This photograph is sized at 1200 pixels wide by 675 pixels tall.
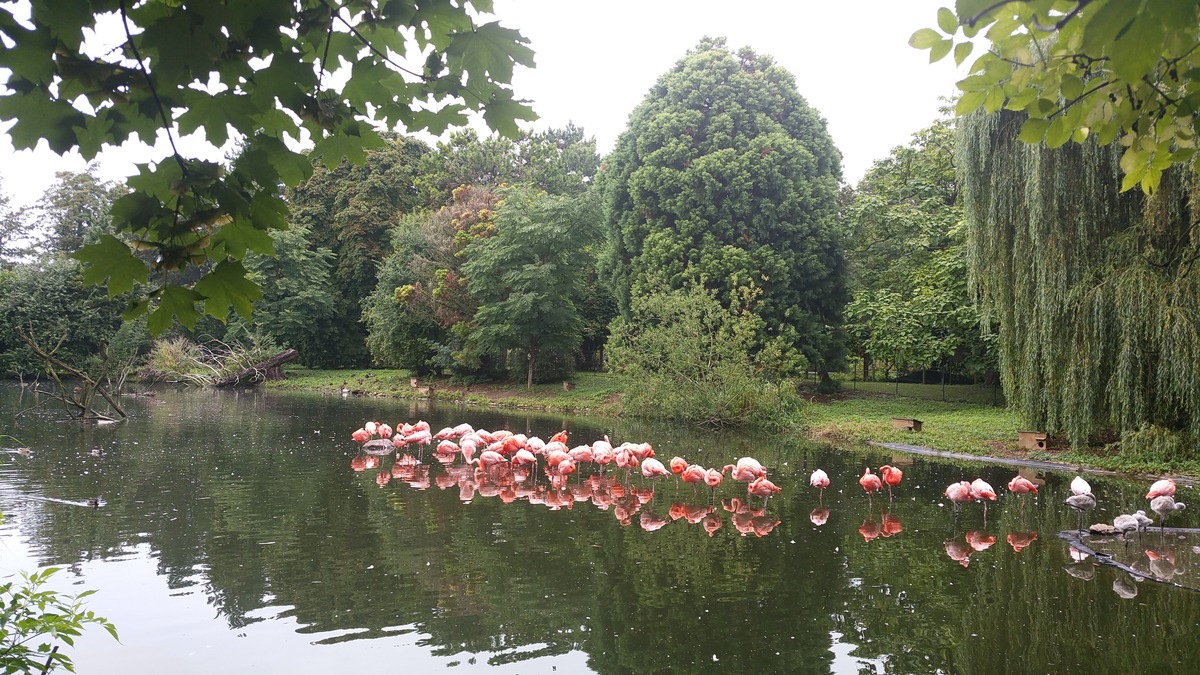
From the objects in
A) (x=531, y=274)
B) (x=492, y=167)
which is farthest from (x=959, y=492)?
(x=492, y=167)

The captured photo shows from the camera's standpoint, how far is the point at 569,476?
12.3 meters

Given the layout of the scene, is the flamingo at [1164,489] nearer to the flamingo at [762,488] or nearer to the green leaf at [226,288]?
the flamingo at [762,488]

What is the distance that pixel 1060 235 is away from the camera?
13102 millimetres

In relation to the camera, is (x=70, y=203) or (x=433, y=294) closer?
(x=433, y=294)

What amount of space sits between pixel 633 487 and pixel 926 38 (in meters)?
10.1

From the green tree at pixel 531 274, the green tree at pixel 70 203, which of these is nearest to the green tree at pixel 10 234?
the green tree at pixel 70 203

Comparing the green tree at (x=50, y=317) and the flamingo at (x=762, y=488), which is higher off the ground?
the green tree at (x=50, y=317)

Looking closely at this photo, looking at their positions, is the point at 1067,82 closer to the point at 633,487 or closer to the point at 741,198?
the point at 633,487

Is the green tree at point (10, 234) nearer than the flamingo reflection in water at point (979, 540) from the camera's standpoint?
No

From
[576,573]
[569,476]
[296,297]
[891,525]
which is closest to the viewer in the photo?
[576,573]

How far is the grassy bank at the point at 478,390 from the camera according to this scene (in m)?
25.1

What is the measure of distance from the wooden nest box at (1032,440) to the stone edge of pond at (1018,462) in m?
0.45

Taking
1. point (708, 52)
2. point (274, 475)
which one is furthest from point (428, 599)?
point (708, 52)

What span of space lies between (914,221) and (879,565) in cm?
1715
